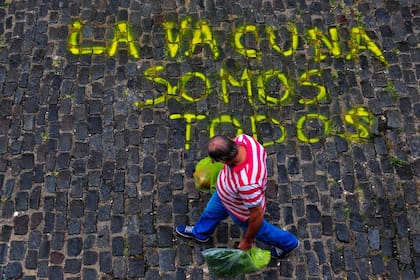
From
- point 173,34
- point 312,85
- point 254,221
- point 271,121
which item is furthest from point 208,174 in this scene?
point 173,34

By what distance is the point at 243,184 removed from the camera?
4.83 meters

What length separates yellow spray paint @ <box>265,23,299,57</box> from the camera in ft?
24.6

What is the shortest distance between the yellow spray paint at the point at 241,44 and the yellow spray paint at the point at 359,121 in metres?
1.35

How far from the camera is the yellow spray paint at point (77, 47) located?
7512 millimetres

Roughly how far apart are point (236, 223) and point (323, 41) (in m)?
3.04

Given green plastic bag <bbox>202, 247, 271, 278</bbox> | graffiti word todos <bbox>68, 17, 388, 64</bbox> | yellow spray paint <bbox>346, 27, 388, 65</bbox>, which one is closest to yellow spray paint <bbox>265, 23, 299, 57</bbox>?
graffiti word todos <bbox>68, 17, 388, 64</bbox>

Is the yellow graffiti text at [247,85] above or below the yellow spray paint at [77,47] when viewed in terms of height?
below

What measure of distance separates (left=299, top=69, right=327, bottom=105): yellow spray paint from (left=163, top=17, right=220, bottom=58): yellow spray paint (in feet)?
3.63

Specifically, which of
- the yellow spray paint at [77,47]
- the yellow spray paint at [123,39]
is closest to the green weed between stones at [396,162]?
Result: the yellow spray paint at [123,39]

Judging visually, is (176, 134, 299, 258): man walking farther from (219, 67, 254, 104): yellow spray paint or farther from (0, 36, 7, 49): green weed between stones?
(0, 36, 7, 49): green weed between stones

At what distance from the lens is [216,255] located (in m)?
5.37

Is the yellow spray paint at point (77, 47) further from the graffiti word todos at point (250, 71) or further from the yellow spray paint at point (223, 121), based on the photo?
the yellow spray paint at point (223, 121)

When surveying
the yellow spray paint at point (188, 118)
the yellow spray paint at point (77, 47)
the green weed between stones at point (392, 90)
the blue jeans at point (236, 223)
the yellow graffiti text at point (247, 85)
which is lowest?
the blue jeans at point (236, 223)

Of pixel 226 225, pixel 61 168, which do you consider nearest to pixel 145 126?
pixel 61 168
